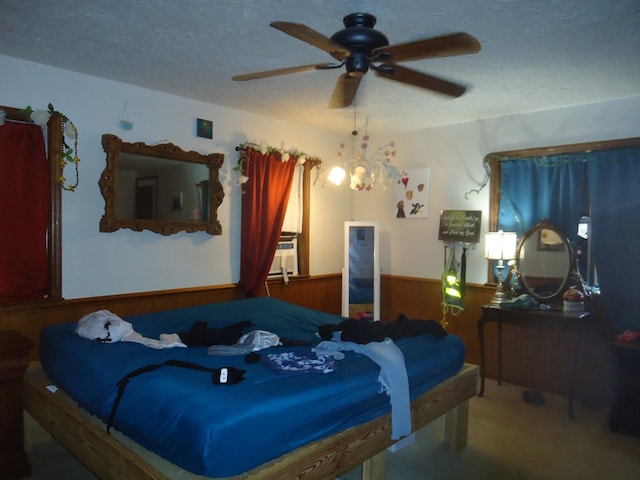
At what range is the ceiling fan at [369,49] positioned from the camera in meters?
1.85

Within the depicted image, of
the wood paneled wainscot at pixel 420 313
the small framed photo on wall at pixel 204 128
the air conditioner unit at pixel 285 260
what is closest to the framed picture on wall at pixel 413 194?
the wood paneled wainscot at pixel 420 313

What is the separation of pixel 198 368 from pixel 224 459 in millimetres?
530

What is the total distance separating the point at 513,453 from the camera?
277 cm

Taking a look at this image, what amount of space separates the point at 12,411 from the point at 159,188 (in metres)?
1.88

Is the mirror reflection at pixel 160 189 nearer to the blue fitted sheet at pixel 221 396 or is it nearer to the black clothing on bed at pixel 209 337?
the blue fitted sheet at pixel 221 396

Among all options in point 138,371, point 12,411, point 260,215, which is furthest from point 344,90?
point 12,411

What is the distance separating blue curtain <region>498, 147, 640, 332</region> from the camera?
345cm

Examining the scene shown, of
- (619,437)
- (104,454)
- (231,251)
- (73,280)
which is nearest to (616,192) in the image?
(619,437)

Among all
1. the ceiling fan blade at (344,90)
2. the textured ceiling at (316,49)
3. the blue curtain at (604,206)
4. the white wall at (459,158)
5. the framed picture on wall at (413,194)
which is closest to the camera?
the textured ceiling at (316,49)

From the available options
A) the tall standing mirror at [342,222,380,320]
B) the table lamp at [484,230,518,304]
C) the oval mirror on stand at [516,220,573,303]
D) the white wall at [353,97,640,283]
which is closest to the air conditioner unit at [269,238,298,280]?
the tall standing mirror at [342,222,380,320]

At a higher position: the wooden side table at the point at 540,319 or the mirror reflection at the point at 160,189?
the mirror reflection at the point at 160,189

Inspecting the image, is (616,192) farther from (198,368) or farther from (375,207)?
(198,368)

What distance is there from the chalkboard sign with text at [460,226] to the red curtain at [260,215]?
1630mm

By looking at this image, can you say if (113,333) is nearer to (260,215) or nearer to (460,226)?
(260,215)
